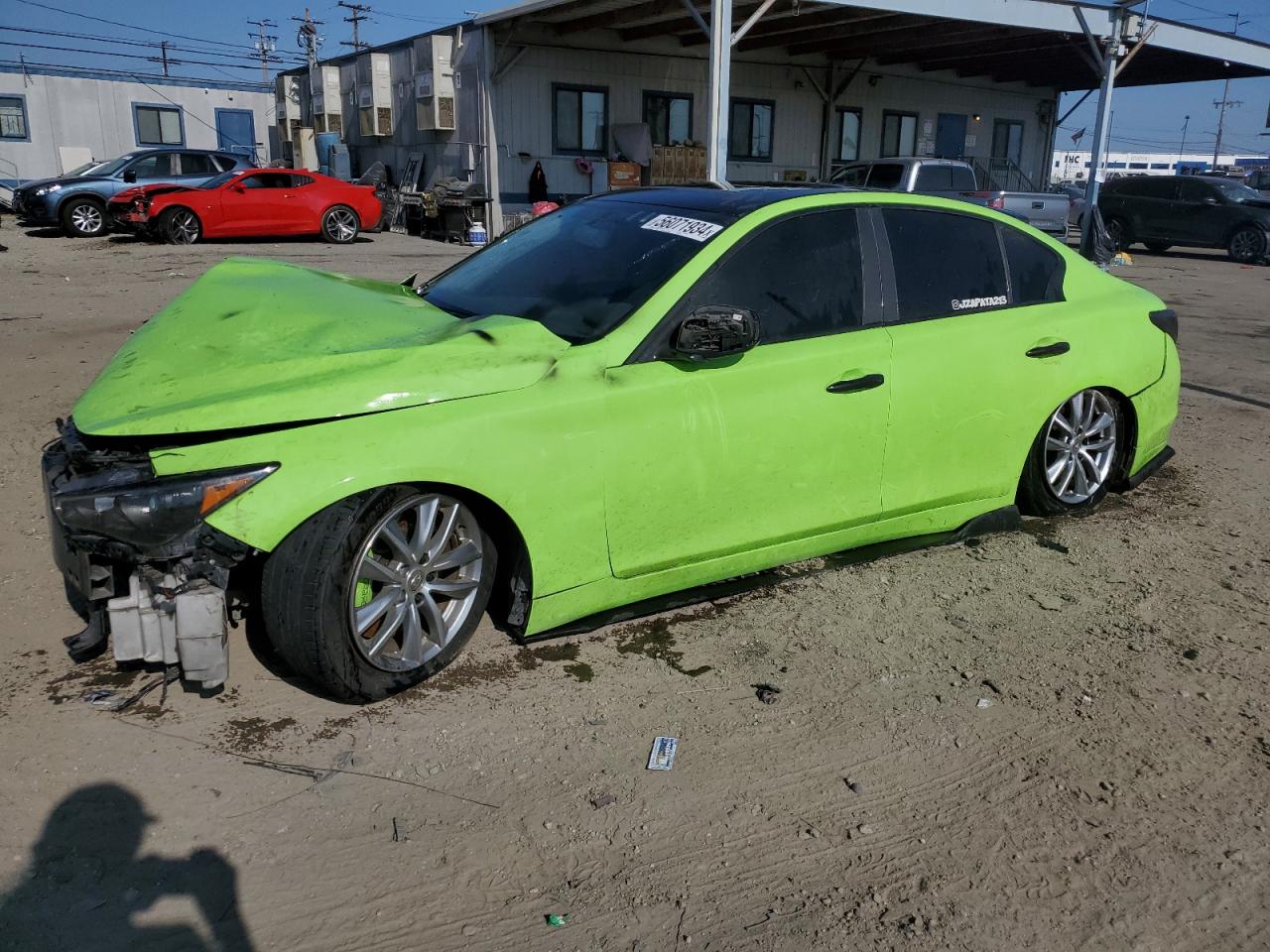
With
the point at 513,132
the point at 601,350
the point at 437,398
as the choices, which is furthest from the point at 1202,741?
the point at 513,132

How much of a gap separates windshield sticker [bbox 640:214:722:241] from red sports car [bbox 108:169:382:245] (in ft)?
53.4

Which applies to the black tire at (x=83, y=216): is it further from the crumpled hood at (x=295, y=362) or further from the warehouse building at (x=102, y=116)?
the crumpled hood at (x=295, y=362)

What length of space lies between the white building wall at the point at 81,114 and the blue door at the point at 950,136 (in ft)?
80.2

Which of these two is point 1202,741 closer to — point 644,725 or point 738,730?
point 738,730

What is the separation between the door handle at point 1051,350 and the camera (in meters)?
4.45

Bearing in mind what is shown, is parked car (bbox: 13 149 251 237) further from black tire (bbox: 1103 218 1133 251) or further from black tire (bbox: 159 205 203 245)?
black tire (bbox: 1103 218 1133 251)

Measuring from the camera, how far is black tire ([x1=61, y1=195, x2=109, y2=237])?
19.4m

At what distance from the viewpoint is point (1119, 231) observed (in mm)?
22328

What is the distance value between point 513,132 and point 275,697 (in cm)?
1991

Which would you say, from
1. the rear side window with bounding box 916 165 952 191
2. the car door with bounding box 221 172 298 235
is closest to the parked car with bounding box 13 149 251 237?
the car door with bounding box 221 172 298 235

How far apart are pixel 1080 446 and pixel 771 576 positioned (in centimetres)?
182

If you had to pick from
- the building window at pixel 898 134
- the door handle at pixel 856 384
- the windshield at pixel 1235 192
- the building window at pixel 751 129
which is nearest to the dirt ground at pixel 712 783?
the door handle at pixel 856 384

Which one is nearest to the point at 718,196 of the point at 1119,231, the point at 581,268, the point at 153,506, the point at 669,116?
the point at 581,268

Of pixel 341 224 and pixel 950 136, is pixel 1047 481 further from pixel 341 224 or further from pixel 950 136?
pixel 950 136
